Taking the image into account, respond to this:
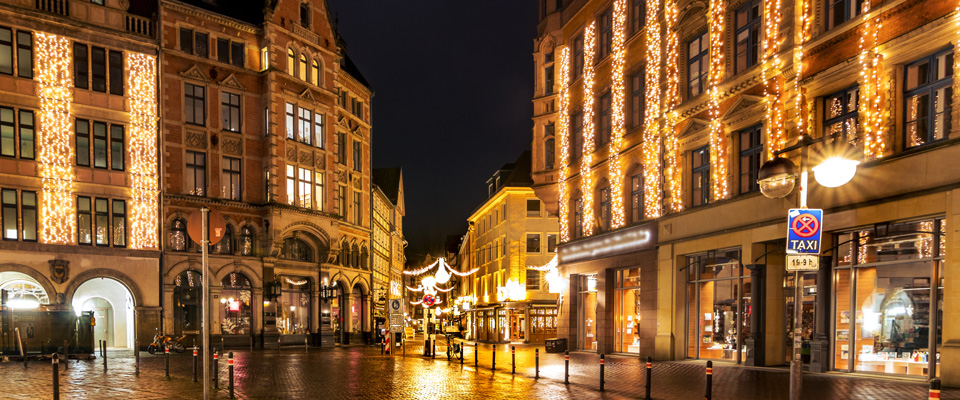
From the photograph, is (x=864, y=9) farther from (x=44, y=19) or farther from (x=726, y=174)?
(x=44, y=19)

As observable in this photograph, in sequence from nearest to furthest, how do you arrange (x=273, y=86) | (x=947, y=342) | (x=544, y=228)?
1. (x=947, y=342)
2. (x=273, y=86)
3. (x=544, y=228)

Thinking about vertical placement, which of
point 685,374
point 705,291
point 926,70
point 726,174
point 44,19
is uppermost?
point 44,19

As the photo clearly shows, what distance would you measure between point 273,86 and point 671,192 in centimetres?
2413

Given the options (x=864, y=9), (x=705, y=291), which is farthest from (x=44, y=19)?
(x=864, y=9)

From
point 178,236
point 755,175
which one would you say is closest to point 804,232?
point 755,175

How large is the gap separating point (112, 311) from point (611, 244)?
2470 cm

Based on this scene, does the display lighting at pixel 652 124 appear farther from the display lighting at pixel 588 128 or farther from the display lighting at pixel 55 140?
the display lighting at pixel 55 140

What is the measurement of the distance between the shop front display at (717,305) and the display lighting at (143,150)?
2596 cm

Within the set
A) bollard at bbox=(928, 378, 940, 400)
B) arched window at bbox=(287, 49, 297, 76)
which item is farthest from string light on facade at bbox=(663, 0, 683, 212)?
arched window at bbox=(287, 49, 297, 76)

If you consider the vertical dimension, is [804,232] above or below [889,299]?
above

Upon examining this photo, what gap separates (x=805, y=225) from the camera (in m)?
10.3

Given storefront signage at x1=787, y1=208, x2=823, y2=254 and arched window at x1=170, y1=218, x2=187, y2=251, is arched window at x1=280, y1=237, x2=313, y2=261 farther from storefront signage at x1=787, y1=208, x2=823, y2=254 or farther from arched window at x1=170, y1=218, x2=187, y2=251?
storefront signage at x1=787, y1=208, x2=823, y2=254

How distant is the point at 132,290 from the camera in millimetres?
35656

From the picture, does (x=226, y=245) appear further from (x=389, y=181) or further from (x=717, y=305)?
(x=389, y=181)
